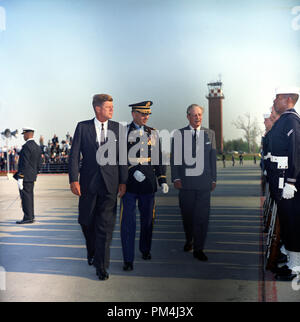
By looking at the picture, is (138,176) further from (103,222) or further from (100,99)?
(100,99)

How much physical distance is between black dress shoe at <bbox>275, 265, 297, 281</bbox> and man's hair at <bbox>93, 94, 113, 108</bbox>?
193cm

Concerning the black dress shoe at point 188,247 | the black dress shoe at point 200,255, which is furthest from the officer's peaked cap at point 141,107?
the black dress shoe at point 188,247

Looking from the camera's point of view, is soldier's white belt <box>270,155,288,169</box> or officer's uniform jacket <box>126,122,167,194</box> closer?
soldier's white belt <box>270,155,288,169</box>

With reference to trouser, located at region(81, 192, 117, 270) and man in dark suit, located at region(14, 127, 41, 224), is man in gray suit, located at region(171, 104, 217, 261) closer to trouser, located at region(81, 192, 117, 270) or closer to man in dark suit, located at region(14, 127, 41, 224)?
trouser, located at region(81, 192, 117, 270)

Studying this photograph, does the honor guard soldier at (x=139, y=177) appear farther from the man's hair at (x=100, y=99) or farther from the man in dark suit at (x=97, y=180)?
the man's hair at (x=100, y=99)

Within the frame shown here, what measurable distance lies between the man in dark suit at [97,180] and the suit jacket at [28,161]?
3.25m

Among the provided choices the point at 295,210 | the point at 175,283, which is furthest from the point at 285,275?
the point at 175,283

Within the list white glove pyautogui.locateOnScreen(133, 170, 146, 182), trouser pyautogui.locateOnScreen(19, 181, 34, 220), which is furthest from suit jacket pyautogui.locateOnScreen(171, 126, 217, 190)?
trouser pyautogui.locateOnScreen(19, 181, 34, 220)

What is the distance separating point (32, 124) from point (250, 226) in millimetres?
3955

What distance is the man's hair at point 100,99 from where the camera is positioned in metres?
3.32

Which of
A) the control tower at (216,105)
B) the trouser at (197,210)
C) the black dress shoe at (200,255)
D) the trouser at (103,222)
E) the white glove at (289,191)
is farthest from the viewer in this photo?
the trouser at (197,210)

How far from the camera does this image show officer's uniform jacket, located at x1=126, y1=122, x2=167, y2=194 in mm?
4121

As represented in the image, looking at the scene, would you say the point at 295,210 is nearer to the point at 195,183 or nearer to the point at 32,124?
the point at 195,183
